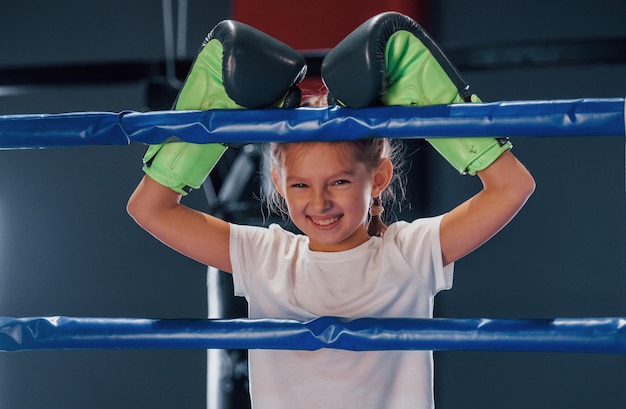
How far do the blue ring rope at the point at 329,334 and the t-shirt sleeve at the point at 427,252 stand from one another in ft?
0.56

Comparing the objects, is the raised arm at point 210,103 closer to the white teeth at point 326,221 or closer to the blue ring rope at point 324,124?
the blue ring rope at point 324,124

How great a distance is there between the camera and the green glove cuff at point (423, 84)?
1.01 meters

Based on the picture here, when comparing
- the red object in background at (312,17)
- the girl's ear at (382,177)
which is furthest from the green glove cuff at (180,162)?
the red object in background at (312,17)

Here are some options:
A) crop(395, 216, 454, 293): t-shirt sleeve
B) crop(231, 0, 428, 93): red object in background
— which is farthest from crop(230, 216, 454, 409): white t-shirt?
crop(231, 0, 428, 93): red object in background

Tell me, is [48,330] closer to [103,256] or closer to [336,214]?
[336,214]

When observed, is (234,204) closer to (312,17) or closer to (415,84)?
(312,17)

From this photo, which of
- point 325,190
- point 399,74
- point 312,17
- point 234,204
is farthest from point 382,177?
point 312,17

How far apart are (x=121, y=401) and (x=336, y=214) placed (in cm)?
210

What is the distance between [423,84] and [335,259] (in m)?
0.30

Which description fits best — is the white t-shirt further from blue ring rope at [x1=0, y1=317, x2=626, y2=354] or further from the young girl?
blue ring rope at [x1=0, y1=317, x2=626, y2=354]

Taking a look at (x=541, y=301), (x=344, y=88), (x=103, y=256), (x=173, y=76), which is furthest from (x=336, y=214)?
(x=103, y=256)

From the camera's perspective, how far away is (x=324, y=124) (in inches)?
39.2

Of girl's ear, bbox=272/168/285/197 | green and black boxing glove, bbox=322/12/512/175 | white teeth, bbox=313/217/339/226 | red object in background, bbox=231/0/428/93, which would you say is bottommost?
white teeth, bbox=313/217/339/226

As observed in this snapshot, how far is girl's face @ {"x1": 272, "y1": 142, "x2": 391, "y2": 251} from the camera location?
3.71 feet
